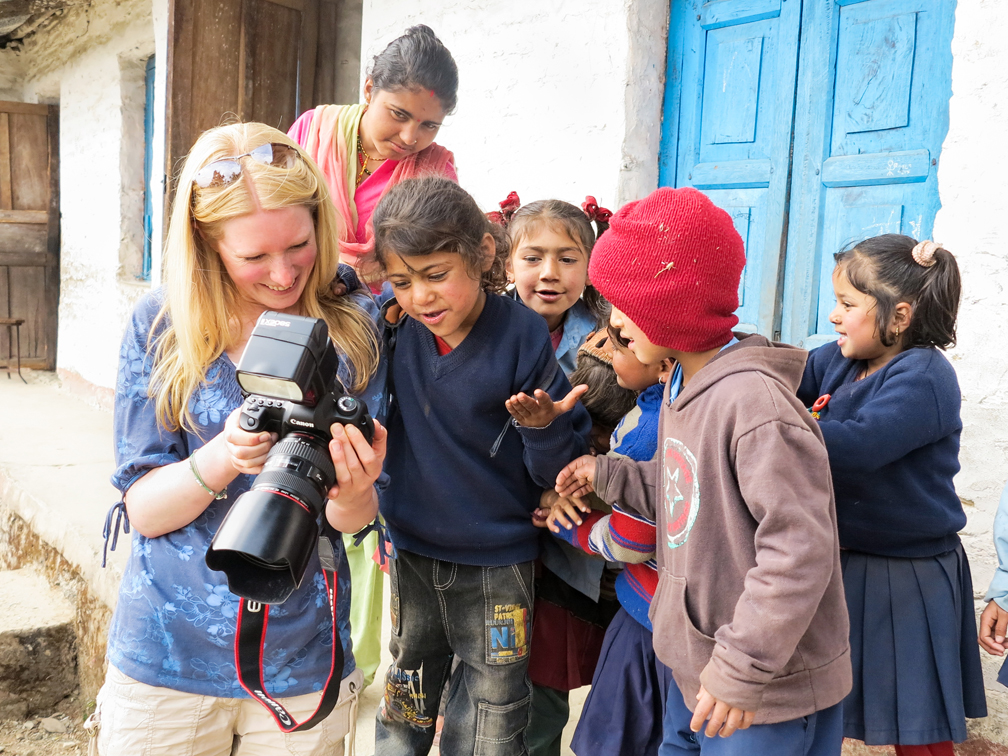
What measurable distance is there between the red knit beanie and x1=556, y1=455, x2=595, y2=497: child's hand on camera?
0.96 feet

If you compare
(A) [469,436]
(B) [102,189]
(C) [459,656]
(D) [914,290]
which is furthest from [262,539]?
(B) [102,189]

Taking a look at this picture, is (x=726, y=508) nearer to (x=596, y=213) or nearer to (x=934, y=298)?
(x=934, y=298)

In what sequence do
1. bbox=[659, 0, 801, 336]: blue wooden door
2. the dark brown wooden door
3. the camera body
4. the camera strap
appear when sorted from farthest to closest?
1. the dark brown wooden door
2. bbox=[659, 0, 801, 336]: blue wooden door
3. the camera strap
4. the camera body

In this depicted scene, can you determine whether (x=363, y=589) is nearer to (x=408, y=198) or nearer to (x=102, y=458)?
(x=408, y=198)

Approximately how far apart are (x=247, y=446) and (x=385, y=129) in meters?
1.41

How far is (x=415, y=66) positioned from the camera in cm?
227

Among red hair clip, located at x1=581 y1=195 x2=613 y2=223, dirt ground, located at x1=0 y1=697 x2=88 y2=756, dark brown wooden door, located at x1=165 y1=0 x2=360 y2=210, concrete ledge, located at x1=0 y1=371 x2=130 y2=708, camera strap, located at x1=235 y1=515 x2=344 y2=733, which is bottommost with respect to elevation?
dirt ground, located at x1=0 y1=697 x2=88 y2=756

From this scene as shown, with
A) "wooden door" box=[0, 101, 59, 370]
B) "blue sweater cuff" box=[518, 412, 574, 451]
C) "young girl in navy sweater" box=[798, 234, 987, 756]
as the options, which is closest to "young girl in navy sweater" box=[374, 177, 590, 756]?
"blue sweater cuff" box=[518, 412, 574, 451]

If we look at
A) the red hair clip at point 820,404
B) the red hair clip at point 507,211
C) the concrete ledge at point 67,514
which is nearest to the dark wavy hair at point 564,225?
the red hair clip at point 507,211

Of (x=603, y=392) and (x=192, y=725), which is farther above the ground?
(x=603, y=392)

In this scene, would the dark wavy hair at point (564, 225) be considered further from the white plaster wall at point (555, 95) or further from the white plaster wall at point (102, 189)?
the white plaster wall at point (102, 189)

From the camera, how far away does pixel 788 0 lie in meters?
2.78

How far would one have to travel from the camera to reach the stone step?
346 centimetres

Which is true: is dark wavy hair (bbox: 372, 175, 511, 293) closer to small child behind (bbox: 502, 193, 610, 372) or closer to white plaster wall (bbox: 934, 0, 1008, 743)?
small child behind (bbox: 502, 193, 610, 372)
